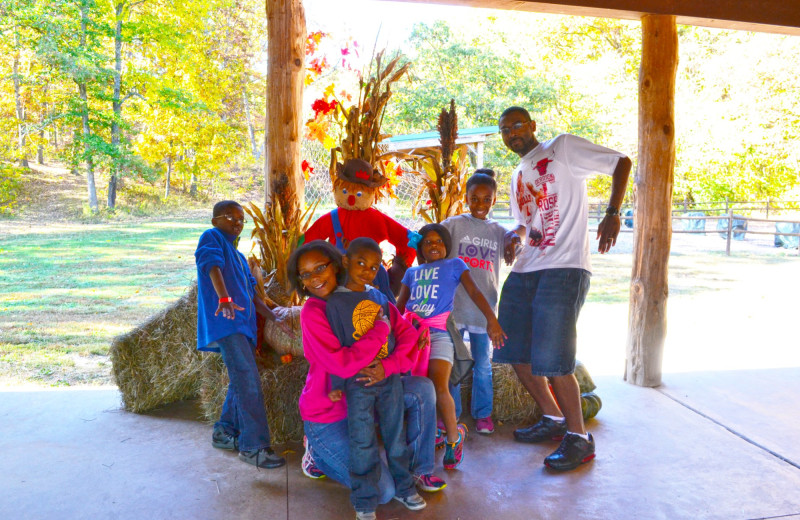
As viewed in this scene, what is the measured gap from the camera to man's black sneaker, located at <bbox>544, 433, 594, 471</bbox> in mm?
2852

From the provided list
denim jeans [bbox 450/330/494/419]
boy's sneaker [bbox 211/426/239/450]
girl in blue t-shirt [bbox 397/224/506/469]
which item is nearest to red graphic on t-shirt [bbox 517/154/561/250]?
girl in blue t-shirt [bbox 397/224/506/469]

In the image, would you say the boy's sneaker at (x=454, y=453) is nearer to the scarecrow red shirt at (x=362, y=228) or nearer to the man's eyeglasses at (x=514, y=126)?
the scarecrow red shirt at (x=362, y=228)

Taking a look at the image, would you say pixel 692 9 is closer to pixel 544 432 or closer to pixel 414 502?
pixel 544 432

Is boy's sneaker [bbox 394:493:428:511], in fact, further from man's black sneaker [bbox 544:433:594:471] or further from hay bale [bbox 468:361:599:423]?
hay bale [bbox 468:361:599:423]

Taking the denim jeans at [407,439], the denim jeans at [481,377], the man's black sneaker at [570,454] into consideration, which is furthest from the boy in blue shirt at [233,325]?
the man's black sneaker at [570,454]

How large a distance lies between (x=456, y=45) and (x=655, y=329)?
10968 mm

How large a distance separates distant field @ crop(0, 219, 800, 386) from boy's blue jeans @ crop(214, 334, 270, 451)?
2.49 m

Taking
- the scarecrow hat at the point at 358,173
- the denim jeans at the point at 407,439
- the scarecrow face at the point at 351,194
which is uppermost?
the scarecrow hat at the point at 358,173

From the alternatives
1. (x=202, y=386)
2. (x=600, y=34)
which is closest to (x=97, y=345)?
(x=202, y=386)

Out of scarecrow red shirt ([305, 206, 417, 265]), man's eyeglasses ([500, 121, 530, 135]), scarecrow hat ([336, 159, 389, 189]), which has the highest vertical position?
man's eyeglasses ([500, 121, 530, 135])

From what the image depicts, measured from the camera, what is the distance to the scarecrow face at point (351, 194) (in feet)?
10.3

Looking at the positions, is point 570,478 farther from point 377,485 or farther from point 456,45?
point 456,45

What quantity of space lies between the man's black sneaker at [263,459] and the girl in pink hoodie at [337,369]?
1.16 feet

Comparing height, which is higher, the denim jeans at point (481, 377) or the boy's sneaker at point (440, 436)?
the denim jeans at point (481, 377)
